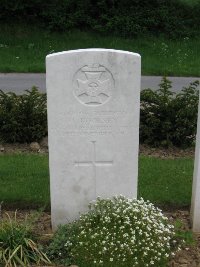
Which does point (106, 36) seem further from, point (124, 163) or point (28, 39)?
point (124, 163)

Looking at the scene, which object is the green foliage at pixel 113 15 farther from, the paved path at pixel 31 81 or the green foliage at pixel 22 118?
the green foliage at pixel 22 118

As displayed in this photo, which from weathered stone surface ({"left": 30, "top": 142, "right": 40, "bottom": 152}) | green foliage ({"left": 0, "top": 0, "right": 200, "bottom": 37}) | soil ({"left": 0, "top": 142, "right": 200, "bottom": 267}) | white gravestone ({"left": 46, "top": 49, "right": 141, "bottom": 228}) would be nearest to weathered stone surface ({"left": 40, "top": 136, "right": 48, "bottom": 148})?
soil ({"left": 0, "top": 142, "right": 200, "bottom": 267})

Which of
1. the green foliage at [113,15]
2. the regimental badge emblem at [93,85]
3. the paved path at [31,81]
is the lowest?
the paved path at [31,81]

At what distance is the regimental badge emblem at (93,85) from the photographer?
493cm

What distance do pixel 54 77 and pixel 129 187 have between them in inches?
51.0

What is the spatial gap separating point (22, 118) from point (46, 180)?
1668 millimetres

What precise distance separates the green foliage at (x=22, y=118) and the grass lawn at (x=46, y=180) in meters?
0.59

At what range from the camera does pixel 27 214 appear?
5711mm

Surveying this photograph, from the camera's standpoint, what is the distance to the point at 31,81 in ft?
42.9

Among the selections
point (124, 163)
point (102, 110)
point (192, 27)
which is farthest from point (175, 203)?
point (192, 27)

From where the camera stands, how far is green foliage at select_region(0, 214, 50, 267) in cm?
455

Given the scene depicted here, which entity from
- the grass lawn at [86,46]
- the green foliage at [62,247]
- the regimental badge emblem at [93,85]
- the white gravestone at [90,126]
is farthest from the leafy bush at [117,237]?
the grass lawn at [86,46]

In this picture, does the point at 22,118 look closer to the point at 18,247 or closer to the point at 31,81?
the point at 18,247

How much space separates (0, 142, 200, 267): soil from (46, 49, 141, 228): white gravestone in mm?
255
